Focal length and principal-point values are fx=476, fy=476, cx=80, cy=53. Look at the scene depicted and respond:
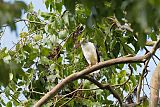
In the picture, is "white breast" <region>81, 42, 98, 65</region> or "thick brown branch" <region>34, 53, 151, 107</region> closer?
"thick brown branch" <region>34, 53, 151, 107</region>

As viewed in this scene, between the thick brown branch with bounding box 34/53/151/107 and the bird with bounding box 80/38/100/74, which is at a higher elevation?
the bird with bounding box 80/38/100/74

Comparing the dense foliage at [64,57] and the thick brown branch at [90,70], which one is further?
the dense foliage at [64,57]

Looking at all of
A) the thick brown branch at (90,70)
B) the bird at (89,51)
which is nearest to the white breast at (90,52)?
the bird at (89,51)

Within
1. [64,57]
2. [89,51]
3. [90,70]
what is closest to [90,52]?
[89,51]

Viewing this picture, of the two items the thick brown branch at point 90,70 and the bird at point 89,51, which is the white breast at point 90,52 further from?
the thick brown branch at point 90,70

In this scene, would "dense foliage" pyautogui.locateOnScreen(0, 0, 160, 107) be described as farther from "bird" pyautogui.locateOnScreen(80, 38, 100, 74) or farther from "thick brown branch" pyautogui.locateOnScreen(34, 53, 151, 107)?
"thick brown branch" pyautogui.locateOnScreen(34, 53, 151, 107)

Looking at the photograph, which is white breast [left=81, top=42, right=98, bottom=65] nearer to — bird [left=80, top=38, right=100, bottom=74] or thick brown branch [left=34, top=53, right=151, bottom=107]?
bird [left=80, top=38, right=100, bottom=74]

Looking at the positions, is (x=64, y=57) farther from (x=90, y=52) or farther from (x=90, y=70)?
(x=90, y=70)

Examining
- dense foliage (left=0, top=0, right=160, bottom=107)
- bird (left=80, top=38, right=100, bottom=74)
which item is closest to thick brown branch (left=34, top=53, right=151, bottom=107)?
dense foliage (left=0, top=0, right=160, bottom=107)

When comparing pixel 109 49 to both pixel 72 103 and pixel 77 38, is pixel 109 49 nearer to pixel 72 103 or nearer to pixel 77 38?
pixel 77 38

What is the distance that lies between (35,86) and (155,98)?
34.3 inches

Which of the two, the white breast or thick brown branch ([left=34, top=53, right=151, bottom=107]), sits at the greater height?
the white breast

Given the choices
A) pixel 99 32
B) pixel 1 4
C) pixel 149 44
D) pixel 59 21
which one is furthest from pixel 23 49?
pixel 1 4

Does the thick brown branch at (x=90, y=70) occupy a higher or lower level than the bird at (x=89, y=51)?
lower
